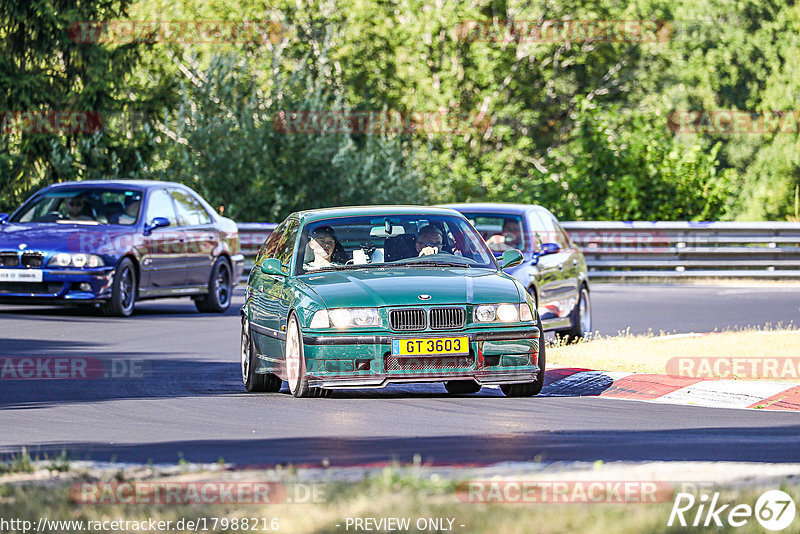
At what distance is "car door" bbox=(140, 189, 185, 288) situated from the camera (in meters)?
20.2

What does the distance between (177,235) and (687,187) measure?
18112 millimetres

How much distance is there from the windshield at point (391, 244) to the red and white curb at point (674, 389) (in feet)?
3.89

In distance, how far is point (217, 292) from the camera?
21.6 m

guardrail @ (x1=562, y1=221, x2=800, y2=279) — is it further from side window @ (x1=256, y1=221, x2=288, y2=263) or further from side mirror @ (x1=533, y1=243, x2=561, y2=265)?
side window @ (x1=256, y1=221, x2=288, y2=263)

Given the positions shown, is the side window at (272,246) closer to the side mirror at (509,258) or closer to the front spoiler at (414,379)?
the side mirror at (509,258)

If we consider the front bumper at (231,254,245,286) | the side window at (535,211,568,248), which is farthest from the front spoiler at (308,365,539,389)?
the front bumper at (231,254,245,286)

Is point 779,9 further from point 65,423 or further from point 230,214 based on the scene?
point 65,423

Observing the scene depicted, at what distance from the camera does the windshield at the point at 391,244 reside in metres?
12.1

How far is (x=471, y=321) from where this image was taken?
36.1 ft

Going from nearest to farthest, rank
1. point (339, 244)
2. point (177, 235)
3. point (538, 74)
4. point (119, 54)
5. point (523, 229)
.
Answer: point (339, 244) < point (523, 229) < point (177, 235) < point (119, 54) < point (538, 74)

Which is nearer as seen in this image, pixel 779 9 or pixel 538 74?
pixel 538 74

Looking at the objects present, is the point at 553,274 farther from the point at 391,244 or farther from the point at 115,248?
the point at 115,248

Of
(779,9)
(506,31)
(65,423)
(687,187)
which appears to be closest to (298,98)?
(687,187)

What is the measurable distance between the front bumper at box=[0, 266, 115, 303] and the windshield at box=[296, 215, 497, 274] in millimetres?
7348
